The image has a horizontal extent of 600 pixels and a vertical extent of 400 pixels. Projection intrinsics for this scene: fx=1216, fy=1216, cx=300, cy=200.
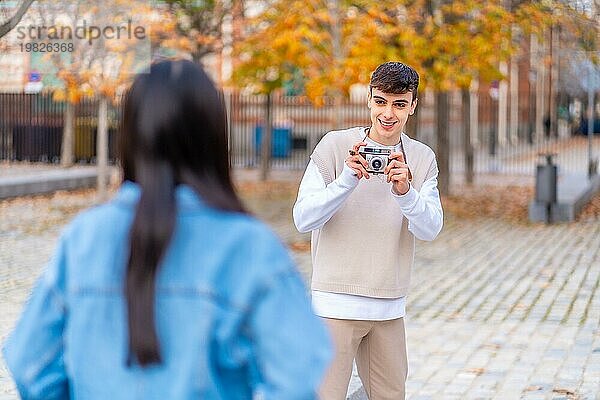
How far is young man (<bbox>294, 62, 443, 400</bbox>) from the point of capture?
174 inches

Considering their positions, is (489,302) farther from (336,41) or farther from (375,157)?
(336,41)

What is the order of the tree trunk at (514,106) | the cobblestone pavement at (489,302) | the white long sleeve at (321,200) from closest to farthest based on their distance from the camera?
1. the white long sleeve at (321,200)
2. the cobblestone pavement at (489,302)
3. the tree trunk at (514,106)

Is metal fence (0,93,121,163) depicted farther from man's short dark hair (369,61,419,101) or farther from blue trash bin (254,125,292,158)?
man's short dark hair (369,61,419,101)

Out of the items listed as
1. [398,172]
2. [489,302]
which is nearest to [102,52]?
[489,302]

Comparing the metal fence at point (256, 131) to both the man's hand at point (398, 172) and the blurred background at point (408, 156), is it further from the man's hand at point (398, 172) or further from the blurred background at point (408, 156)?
the man's hand at point (398, 172)

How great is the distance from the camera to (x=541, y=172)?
18.6 m

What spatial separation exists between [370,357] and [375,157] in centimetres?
85

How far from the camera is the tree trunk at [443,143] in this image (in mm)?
23000

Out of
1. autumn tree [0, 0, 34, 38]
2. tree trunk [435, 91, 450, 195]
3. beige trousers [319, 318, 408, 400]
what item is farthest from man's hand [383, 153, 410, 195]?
tree trunk [435, 91, 450, 195]

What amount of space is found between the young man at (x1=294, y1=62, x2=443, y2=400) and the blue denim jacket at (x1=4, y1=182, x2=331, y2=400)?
5.98 ft

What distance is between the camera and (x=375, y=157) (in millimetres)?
4188

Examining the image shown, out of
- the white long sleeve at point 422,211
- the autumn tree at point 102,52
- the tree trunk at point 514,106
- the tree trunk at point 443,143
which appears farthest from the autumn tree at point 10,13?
the tree trunk at point 514,106

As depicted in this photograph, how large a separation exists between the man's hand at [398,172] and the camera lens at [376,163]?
0.03 m

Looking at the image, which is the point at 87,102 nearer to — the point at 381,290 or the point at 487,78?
the point at 487,78
